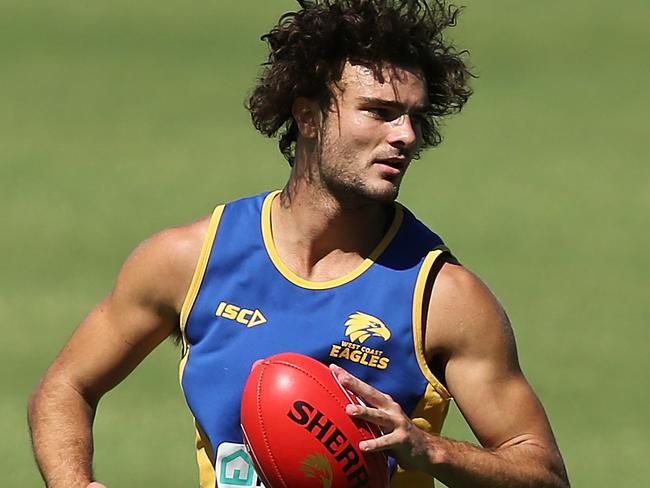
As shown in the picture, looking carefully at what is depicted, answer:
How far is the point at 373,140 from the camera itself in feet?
19.4

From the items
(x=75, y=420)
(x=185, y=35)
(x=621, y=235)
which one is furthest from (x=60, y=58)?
(x=75, y=420)

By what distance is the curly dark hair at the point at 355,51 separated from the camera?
20.0 feet

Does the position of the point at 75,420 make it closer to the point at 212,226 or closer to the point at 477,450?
the point at 212,226

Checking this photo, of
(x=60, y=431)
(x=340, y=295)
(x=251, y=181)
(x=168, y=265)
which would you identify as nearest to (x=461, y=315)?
(x=340, y=295)

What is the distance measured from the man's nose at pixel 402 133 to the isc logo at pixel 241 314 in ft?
2.30

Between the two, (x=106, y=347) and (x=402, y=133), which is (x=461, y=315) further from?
(x=106, y=347)

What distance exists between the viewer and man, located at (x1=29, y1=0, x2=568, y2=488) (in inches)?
231

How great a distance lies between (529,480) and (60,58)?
Result: 32.4 ft

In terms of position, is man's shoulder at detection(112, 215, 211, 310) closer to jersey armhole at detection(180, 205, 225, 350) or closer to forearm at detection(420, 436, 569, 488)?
jersey armhole at detection(180, 205, 225, 350)

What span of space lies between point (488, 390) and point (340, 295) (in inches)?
22.1

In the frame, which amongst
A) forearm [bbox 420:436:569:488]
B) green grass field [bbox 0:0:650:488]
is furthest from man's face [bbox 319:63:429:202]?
green grass field [bbox 0:0:650:488]

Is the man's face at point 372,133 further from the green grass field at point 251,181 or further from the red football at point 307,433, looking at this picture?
the green grass field at point 251,181

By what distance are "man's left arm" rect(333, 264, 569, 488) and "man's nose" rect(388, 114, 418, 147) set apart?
0.45m

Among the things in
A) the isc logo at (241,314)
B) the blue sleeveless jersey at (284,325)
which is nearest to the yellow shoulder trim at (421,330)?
the blue sleeveless jersey at (284,325)
